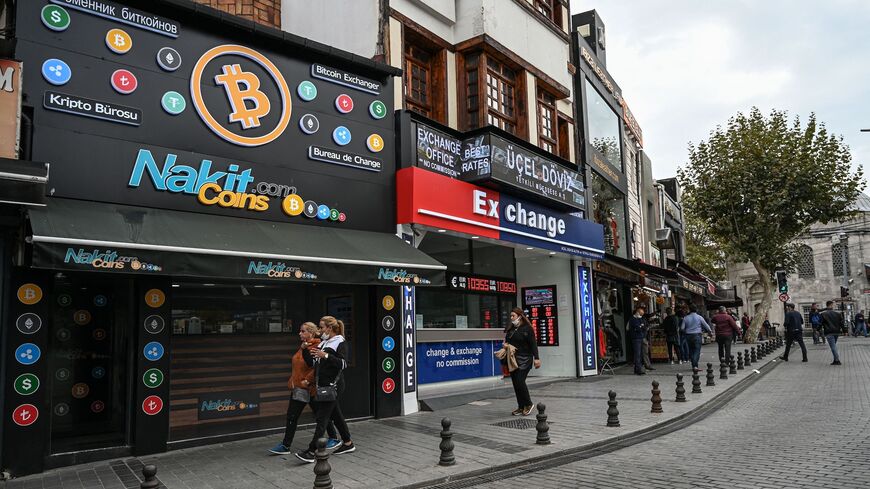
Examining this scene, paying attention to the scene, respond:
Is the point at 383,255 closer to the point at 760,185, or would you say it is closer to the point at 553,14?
the point at 553,14

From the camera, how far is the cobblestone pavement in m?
6.13

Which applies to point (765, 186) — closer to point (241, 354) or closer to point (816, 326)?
point (816, 326)

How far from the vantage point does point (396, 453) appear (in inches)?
309

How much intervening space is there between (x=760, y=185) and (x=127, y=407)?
97.2 ft

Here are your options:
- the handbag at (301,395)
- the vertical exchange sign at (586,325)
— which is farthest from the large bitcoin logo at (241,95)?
the vertical exchange sign at (586,325)

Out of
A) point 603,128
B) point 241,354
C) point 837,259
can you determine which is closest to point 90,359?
point 241,354

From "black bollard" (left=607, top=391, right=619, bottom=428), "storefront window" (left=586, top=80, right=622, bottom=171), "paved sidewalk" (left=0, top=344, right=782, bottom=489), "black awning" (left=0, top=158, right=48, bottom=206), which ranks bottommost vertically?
"paved sidewalk" (left=0, top=344, right=782, bottom=489)

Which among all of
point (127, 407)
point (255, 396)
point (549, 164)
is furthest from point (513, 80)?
point (127, 407)

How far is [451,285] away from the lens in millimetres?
13969

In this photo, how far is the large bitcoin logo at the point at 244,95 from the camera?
9.41m

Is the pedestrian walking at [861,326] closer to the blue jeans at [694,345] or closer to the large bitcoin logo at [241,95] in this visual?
the blue jeans at [694,345]

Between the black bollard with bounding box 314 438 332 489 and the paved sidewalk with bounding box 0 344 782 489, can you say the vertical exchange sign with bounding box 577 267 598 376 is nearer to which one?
the paved sidewalk with bounding box 0 344 782 489

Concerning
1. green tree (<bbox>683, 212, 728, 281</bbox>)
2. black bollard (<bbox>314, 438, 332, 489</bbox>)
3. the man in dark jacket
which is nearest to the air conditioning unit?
the man in dark jacket

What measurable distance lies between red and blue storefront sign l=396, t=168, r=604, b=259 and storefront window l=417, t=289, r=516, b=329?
1.74m
